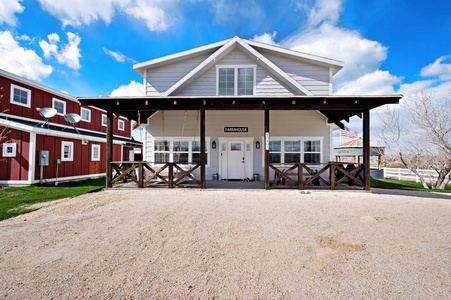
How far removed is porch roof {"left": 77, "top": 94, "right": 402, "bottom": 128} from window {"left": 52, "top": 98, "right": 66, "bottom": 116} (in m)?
8.26

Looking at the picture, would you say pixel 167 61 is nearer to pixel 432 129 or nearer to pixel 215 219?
pixel 215 219

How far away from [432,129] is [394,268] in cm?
1411

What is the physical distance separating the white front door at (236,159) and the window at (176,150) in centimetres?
118

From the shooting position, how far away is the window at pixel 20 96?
11250 millimetres

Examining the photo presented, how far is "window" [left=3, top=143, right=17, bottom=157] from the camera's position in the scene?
9.31 meters

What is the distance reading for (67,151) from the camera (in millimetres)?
11477

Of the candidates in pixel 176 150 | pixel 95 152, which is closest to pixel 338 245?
pixel 176 150

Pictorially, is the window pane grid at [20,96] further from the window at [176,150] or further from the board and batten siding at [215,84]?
the board and batten siding at [215,84]

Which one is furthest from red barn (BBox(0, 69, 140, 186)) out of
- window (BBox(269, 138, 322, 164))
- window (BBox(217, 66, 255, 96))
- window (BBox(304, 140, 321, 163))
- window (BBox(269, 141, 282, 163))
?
window (BBox(304, 140, 321, 163))

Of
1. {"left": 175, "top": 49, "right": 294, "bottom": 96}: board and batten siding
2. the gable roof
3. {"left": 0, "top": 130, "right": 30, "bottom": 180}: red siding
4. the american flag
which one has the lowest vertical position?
{"left": 0, "top": 130, "right": 30, "bottom": 180}: red siding

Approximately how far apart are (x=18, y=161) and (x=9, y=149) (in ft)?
2.11

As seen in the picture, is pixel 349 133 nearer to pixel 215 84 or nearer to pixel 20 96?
pixel 215 84

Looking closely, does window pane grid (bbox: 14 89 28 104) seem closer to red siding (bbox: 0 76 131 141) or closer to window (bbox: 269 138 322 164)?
red siding (bbox: 0 76 131 141)

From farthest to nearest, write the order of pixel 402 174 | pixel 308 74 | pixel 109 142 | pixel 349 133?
pixel 402 174 < pixel 349 133 < pixel 308 74 < pixel 109 142
